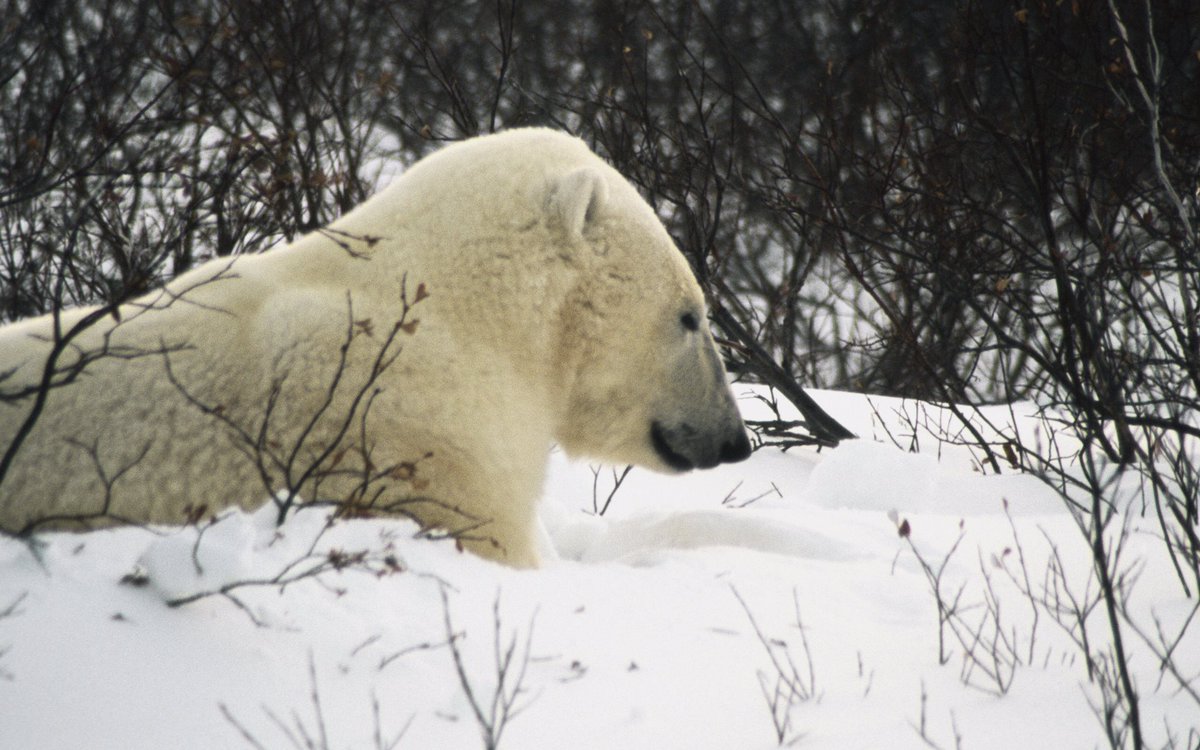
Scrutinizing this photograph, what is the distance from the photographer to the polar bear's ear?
2473 mm

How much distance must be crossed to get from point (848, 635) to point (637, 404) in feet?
2.85

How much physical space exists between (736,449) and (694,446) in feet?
0.41

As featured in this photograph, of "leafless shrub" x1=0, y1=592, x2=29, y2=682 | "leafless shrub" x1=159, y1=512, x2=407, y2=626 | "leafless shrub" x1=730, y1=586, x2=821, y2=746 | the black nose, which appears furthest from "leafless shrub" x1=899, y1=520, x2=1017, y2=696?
"leafless shrub" x1=0, y1=592, x2=29, y2=682

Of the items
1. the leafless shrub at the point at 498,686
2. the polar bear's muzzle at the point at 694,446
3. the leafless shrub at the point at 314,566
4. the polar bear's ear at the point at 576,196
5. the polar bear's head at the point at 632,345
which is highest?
the polar bear's ear at the point at 576,196

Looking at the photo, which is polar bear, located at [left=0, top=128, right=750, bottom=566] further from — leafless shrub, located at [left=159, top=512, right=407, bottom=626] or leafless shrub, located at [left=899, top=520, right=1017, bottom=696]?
leafless shrub, located at [left=899, top=520, right=1017, bottom=696]

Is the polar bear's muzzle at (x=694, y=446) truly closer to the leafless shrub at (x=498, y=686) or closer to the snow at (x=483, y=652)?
the snow at (x=483, y=652)

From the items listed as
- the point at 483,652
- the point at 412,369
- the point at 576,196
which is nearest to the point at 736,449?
the point at 576,196

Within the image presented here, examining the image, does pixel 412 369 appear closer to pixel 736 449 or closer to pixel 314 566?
pixel 314 566

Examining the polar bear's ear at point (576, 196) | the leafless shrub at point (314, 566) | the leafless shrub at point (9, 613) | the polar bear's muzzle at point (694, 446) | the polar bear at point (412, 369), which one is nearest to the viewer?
the leafless shrub at point (9, 613)

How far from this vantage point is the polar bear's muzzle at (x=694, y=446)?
9.21 ft

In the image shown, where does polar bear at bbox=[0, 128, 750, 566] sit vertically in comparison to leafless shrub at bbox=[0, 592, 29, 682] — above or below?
above

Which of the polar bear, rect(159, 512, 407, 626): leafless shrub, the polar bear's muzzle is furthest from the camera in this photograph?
the polar bear's muzzle

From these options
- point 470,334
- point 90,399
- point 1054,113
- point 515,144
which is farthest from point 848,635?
point 1054,113

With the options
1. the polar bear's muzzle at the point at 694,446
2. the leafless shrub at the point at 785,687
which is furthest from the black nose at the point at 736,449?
the leafless shrub at the point at 785,687
